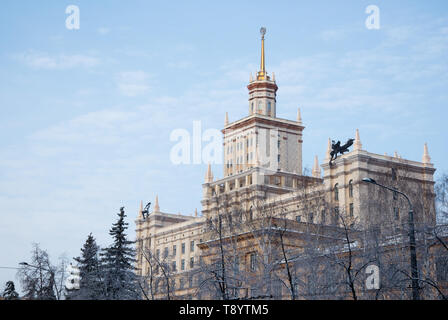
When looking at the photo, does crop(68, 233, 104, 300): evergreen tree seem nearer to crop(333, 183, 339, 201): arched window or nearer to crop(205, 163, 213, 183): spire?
crop(333, 183, 339, 201): arched window

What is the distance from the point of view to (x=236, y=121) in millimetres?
134125

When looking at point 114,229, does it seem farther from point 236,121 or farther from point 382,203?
point 236,121

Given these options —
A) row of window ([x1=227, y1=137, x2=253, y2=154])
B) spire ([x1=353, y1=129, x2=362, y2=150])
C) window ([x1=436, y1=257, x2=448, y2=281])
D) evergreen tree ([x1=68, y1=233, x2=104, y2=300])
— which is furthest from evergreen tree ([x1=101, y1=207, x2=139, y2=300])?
row of window ([x1=227, y1=137, x2=253, y2=154])

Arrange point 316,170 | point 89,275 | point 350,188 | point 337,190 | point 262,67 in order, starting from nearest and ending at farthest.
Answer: point 89,275, point 350,188, point 337,190, point 316,170, point 262,67

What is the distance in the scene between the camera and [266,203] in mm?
100500

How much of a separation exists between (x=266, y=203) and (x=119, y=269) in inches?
1539

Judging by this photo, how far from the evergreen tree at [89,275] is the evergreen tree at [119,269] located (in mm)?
768

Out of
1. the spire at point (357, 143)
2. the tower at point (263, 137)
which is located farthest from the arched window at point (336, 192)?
the tower at point (263, 137)

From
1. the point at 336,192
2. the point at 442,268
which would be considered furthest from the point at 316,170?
the point at 442,268

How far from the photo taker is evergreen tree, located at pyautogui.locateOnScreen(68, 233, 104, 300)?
59844mm

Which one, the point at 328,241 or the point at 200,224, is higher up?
the point at 200,224

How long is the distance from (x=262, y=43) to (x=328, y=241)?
95.5m

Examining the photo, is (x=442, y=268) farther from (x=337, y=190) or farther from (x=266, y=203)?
(x=266, y=203)
